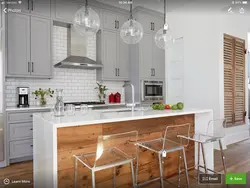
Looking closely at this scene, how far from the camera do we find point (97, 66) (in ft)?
13.4

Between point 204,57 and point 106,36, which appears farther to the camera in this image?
point 106,36

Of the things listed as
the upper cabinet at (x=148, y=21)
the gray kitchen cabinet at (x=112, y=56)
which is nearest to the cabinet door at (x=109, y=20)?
the gray kitchen cabinet at (x=112, y=56)

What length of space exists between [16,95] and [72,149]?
2390 millimetres

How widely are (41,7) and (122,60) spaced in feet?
6.49

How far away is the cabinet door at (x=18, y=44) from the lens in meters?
3.23

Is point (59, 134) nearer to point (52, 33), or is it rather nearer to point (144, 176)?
point (144, 176)

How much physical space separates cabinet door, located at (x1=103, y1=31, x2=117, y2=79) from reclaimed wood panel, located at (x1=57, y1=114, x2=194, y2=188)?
2.23 m

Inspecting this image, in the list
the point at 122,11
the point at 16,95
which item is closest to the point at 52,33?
the point at 16,95

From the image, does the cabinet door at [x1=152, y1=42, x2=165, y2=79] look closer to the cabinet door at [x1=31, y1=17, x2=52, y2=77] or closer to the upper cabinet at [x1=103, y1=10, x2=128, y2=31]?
the upper cabinet at [x1=103, y1=10, x2=128, y2=31]

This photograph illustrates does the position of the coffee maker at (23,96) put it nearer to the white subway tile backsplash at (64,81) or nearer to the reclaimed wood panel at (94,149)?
the white subway tile backsplash at (64,81)

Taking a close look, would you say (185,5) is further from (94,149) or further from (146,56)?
(94,149)

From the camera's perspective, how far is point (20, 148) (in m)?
3.06

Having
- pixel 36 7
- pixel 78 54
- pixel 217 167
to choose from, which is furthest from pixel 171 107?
Result: pixel 36 7

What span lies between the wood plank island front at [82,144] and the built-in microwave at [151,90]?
2.03 m
